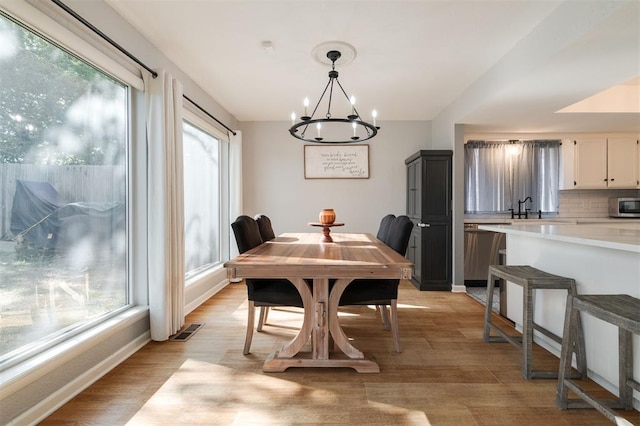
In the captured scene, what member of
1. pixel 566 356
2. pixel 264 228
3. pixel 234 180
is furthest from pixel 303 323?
pixel 234 180

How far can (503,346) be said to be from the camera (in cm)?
242

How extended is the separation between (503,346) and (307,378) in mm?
1550

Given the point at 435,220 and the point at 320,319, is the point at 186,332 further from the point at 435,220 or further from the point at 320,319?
the point at 435,220

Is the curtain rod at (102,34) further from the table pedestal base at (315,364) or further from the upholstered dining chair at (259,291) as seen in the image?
the table pedestal base at (315,364)

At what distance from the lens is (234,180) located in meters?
4.59

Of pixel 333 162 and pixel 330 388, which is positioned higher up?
pixel 333 162

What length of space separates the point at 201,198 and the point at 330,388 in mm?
2833

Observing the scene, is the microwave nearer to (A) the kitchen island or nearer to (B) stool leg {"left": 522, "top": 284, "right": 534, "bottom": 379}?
(A) the kitchen island

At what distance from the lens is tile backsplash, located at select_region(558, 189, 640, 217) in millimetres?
4711

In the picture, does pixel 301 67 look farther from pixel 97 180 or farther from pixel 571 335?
pixel 571 335

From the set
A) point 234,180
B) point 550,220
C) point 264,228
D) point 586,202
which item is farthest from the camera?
point 586,202

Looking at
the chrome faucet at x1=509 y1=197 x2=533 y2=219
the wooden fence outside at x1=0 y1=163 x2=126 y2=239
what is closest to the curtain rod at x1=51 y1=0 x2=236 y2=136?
the wooden fence outside at x1=0 y1=163 x2=126 y2=239

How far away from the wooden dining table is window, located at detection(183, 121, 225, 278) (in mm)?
1662

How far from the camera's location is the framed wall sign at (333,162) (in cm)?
495
